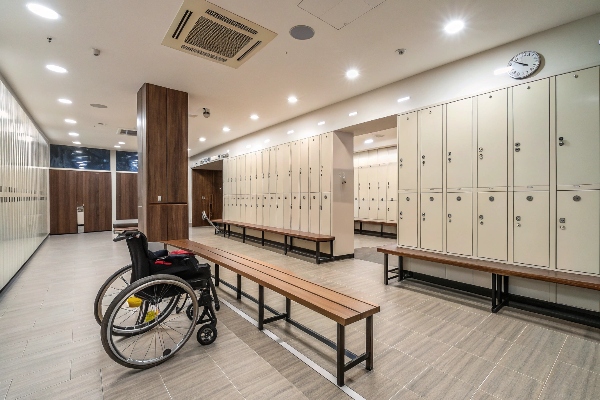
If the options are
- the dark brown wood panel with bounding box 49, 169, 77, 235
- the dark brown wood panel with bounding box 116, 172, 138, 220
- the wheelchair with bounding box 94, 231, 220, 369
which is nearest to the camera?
the wheelchair with bounding box 94, 231, 220, 369

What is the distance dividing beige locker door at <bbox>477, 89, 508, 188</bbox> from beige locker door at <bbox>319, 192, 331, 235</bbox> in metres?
2.78

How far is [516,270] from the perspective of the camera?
2.97 meters

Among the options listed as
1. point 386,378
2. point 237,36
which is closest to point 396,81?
point 237,36

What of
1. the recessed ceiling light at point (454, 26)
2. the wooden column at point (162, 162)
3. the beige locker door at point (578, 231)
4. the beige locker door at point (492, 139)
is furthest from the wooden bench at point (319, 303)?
the recessed ceiling light at point (454, 26)

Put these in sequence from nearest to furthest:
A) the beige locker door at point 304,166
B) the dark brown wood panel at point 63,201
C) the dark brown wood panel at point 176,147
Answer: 1. the dark brown wood panel at point 176,147
2. the beige locker door at point 304,166
3. the dark brown wood panel at point 63,201

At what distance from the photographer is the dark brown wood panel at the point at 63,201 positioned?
9562 mm

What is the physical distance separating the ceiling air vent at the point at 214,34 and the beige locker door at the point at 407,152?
2.36 m

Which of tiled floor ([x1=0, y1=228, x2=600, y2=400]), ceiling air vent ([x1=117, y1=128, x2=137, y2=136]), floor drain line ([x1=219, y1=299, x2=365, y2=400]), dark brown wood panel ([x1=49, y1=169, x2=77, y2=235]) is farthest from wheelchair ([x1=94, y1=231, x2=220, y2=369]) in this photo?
dark brown wood panel ([x1=49, y1=169, x2=77, y2=235])

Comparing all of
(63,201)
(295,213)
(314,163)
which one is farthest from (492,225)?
(63,201)

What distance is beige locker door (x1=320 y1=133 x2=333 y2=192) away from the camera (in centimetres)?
564

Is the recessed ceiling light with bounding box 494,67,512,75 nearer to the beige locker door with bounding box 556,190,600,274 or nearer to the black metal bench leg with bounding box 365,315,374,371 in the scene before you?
the beige locker door with bounding box 556,190,600,274

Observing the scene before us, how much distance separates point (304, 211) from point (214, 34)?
4027mm

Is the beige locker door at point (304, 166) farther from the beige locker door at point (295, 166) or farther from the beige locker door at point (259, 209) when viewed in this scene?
the beige locker door at point (259, 209)

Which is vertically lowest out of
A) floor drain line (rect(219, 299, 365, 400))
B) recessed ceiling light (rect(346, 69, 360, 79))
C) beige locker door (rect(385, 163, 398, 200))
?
floor drain line (rect(219, 299, 365, 400))
